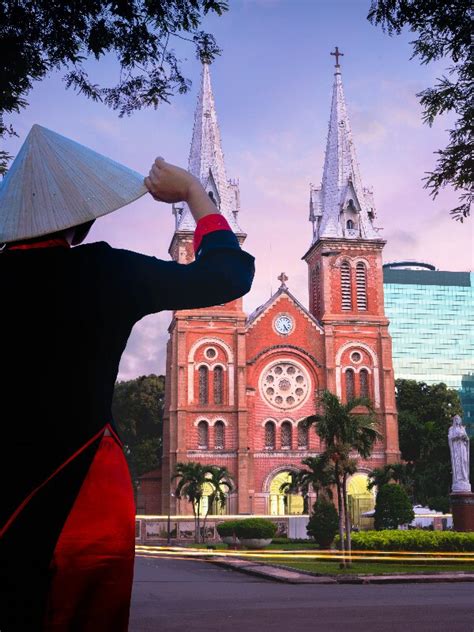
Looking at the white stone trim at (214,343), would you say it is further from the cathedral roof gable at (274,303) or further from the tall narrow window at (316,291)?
the tall narrow window at (316,291)

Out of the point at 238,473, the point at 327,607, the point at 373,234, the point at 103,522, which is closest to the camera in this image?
the point at 103,522

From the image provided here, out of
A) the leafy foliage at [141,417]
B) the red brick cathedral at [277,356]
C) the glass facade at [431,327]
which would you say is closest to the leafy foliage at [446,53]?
the red brick cathedral at [277,356]

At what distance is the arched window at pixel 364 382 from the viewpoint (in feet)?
170

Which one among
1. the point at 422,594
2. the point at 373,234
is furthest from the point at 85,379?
the point at 373,234

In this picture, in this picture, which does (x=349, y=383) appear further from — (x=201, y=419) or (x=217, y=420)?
(x=201, y=419)

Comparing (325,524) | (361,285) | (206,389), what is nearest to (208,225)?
(325,524)

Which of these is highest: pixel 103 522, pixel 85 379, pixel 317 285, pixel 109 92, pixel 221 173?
pixel 221 173

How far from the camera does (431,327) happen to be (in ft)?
385

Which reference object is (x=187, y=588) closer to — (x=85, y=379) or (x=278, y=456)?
(x=85, y=379)

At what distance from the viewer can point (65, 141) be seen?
1.87 m

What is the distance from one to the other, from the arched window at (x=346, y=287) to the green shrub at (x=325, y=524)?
76.5 ft

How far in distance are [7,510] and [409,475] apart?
56997 mm

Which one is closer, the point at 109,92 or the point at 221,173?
the point at 109,92

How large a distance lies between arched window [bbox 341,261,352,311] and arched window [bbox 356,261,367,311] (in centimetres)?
56
